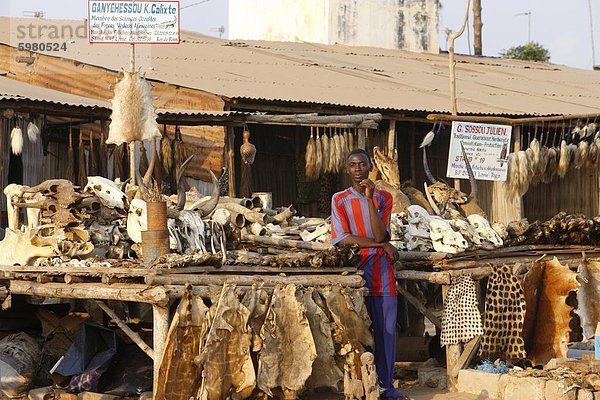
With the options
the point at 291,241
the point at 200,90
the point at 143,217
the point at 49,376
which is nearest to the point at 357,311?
the point at 291,241

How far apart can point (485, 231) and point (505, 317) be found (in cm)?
95

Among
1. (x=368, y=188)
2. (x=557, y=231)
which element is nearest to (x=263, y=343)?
(x=368, y=188)

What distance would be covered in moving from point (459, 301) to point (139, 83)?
3987 mm

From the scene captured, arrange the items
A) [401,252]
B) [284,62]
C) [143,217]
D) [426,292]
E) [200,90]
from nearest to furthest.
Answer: [143,217] → [401,252] → [426,292] → [200,90] → [284,62]

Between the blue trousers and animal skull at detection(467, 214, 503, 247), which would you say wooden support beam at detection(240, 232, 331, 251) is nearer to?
the blue trousers

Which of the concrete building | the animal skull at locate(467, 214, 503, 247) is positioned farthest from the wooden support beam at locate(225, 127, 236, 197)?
the concrete building

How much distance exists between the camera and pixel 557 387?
9.16m

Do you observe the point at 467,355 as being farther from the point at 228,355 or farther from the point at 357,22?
the point at 357,22

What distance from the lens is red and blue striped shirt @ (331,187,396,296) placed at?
30.2 feet

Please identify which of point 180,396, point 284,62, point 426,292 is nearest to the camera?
point 180,396

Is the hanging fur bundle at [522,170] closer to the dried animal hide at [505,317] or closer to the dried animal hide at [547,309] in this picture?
the dried animal hide at [547,309]

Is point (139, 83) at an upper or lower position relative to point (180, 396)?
upper

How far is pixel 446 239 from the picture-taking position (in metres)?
10.6

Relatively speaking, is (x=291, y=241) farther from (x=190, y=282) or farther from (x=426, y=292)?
(x=426, y=292)
